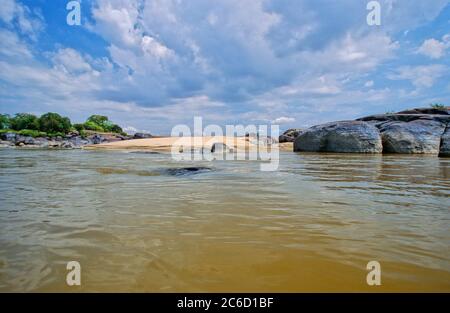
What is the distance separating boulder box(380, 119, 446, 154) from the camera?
567 inches

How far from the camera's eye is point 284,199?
3615mm

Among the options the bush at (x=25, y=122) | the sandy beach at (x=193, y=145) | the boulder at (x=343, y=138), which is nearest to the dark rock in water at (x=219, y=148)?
the sandy beach at (x=193, y=145)

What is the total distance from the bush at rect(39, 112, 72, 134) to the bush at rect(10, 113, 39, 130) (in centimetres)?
159

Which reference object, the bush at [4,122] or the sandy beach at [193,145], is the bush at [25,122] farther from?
the sandy beach at [193,145]

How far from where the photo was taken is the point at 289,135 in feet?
104

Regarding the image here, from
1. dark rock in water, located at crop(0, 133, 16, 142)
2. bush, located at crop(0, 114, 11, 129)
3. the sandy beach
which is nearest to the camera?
the sandy beach

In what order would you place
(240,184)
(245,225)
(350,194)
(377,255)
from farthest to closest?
(240,184), (350,194), (245,225), (377,255)

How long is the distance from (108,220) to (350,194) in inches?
122

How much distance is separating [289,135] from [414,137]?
1729cm

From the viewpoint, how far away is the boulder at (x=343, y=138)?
50.2ft

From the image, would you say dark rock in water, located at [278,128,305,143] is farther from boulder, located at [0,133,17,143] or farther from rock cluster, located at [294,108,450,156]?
boulder, located at [0,133,17,143]

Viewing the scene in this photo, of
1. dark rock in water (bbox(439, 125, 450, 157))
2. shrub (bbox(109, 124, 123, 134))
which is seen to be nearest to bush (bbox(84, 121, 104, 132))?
shrub (bbox(109, 124, 123, 134))
